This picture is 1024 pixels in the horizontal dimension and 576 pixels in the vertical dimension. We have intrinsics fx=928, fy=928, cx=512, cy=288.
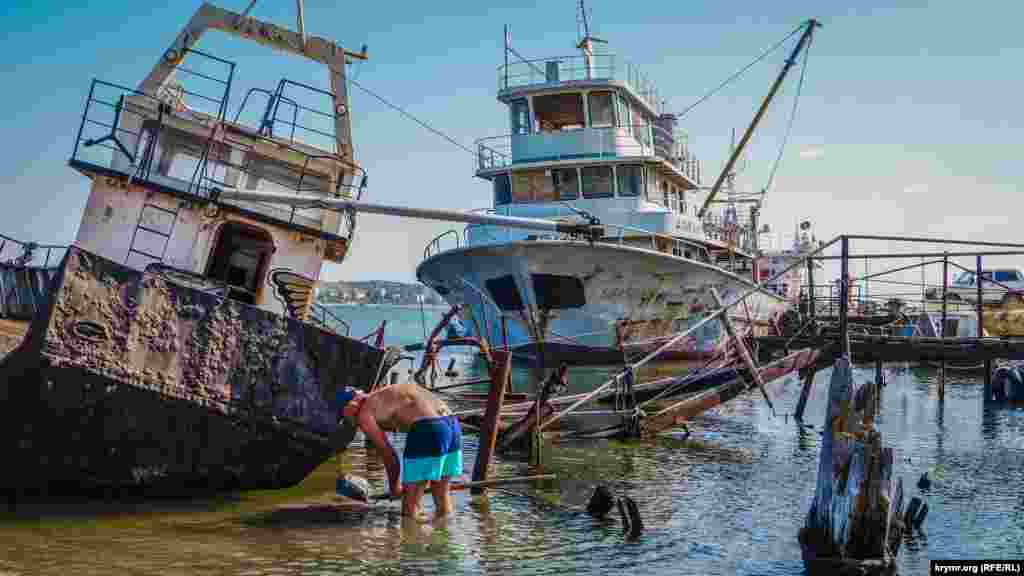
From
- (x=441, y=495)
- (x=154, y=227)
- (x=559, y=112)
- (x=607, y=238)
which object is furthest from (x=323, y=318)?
(x=559, y=112)

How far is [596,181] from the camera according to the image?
90.8 feet

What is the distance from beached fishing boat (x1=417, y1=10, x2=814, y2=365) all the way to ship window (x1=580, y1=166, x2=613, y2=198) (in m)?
0.03

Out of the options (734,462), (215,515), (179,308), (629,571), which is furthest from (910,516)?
(179,308)

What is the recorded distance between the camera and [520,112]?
2919 centimetres

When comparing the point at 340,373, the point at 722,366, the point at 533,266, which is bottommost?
the point at 340,373

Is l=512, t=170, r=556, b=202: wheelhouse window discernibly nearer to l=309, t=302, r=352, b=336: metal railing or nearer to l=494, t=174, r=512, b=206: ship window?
l=494, t=174, r=512, b=206: ship window

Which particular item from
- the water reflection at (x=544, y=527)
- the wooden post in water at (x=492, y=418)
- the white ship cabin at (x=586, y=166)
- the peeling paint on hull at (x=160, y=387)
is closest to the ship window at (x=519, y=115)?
the white ship cabin at (x=586, y=166)

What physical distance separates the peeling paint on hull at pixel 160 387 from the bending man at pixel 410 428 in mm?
756

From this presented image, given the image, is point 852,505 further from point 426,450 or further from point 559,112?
point 559,112

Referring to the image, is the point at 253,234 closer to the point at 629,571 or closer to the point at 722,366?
the point at 629,571

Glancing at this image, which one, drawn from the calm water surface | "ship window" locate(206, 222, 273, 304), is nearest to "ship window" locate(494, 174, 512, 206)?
the calm water surface

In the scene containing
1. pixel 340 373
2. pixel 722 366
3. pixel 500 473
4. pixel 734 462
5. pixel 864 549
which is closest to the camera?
pixel 864 549

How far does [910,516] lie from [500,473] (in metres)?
4.85

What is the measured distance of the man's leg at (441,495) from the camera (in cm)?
919
